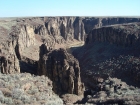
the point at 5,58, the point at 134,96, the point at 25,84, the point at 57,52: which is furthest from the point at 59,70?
the point at 134,96

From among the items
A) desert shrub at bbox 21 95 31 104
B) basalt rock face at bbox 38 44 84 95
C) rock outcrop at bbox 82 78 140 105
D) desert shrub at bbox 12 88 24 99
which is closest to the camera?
desert shrub at bbox 21 95 31 104

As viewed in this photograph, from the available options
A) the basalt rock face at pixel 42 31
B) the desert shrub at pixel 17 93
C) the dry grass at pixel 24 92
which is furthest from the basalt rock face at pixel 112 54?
the desert shrub at pixel 17 93

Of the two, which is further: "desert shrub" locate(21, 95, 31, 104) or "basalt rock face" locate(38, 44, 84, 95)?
"basalt rock face" locate(38, 44, 84, 95)

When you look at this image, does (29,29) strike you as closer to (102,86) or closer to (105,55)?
(105,55)

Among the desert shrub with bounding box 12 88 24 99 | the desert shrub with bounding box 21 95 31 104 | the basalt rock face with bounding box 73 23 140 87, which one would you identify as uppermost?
the desert shrub with bounding box 12 88 24 99

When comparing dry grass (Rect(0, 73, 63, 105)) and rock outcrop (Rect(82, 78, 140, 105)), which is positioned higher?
dry grass (Rect(0, 73, 63, 105))

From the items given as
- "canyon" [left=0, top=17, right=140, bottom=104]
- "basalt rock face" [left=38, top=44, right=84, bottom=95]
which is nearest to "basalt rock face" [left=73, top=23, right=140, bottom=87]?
"canyon" [left=0, top=17, right=140, bottom=104]

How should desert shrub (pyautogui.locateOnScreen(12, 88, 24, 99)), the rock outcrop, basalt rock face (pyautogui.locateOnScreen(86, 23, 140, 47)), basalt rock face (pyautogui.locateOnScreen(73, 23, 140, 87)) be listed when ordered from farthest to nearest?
basalt rock face (pyautogui.locateOnScreen(86, 23, 140, 47)) < basalt rock face (pyautogui.locateOnScreen(73, 23, 140, 87)) < the rock outcrop < desert shrub (pyautogui.locateOnScreen(12, 88, 24, 99))

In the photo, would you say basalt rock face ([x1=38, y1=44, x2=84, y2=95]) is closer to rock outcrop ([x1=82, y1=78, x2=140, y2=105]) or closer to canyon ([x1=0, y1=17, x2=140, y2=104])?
canyon ([x1=0, y1=17, x2=140, y2=104])
